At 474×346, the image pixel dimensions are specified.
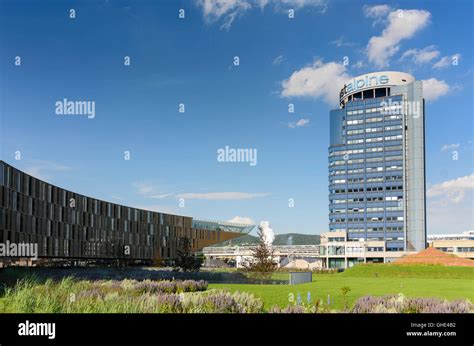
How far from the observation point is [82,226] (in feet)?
275

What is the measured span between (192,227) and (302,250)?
152 ft

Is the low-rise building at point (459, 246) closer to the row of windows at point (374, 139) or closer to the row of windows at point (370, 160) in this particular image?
the row of windows at point (370, 160)

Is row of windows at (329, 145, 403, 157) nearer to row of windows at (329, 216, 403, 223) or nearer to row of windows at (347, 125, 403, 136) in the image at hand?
row of windows at (347, 125, 403, 136)

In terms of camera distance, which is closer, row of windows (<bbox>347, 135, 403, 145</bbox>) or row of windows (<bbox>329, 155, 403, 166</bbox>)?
row of windows (<bbox>347, 135, 403, 145</bbox>)

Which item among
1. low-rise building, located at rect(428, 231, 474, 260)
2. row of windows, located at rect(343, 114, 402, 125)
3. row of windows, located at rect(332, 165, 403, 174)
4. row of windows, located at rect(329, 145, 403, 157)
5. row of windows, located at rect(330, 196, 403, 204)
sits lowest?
low-rise building, located at rect(428, 231, 474, 260)

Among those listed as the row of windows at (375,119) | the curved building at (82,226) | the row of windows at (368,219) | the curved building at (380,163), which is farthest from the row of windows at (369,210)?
the curved building at (82,226)

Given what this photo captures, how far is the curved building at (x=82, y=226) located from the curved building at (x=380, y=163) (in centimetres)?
4629

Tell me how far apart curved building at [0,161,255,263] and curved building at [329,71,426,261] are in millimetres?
46294

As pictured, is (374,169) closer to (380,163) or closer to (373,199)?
(380,163)

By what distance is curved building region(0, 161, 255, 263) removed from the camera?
57250mm

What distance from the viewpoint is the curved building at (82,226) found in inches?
2254

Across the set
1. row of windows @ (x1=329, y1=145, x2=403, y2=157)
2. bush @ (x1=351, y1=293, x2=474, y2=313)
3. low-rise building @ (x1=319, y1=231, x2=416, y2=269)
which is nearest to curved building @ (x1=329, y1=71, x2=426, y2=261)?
row of windows @ (x1=329, y1=145, x2=403, y2=157)
